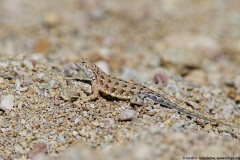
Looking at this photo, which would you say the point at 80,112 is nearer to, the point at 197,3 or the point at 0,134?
the point at 0,134

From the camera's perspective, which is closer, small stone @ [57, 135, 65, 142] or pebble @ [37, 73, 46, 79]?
small stone @ [57, 135, 65, 142]

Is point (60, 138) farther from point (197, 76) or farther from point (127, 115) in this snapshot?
point (197, 76)

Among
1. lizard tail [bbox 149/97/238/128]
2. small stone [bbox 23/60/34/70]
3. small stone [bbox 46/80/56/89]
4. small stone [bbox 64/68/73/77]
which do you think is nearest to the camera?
lizard tail [bbox 149/97/238/128]

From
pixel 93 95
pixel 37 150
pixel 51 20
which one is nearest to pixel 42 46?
pixel 51 20

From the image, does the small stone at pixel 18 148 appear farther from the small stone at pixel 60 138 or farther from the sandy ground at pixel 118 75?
the small stone at pixel 60 138

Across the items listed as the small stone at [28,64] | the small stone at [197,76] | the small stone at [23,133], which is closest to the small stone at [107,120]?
the small stone at [23,133]

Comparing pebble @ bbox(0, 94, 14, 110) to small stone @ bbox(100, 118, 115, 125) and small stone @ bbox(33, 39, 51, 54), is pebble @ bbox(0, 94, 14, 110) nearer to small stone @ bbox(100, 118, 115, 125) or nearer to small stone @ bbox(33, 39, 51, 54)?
small stone @ bbox(100, 118, 115, 125)

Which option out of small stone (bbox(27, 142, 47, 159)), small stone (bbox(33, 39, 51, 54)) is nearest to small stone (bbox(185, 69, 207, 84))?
small stone (bbox(33, 39, 51, 54))
